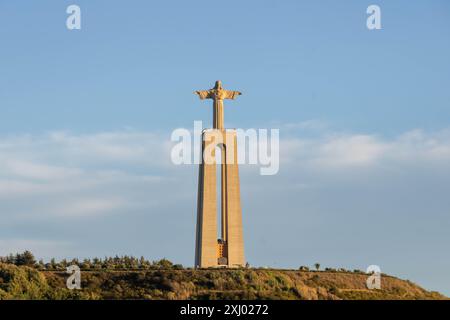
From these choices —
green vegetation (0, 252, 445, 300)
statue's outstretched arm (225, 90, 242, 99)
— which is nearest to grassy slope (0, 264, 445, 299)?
green vegetation (0, 252, 445, 300)

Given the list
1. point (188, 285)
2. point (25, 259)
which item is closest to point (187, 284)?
point (188, 285)

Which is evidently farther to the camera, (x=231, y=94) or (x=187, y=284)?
(x=231, y=94)

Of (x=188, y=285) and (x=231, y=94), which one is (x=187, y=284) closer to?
(x=188, y=285)

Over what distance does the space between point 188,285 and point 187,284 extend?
0.36 feet

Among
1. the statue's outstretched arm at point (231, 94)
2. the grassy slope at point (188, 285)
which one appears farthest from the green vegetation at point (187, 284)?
the statue's outstretched arm at point (231, 94)

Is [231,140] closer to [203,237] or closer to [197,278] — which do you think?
[203,237]

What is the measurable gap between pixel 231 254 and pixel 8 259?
1714 centimetres

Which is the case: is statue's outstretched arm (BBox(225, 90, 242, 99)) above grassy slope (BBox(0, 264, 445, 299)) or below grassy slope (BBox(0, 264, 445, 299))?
above

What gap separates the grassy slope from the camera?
2598 inches

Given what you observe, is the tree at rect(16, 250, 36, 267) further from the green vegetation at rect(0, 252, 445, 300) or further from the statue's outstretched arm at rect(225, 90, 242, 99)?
the statue's outstretched arm at rect(225, 90, 242, 99)

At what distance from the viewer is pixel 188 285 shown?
68.0m

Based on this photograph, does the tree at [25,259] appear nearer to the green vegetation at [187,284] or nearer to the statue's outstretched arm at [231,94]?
the green vegetation at [187,284]

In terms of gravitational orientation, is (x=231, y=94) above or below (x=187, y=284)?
above
